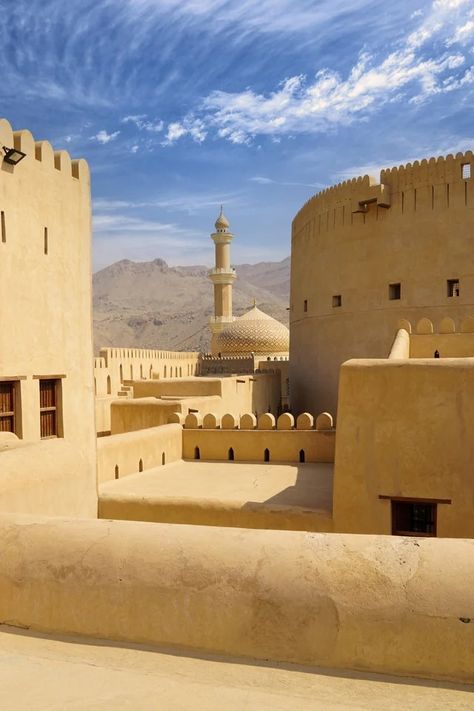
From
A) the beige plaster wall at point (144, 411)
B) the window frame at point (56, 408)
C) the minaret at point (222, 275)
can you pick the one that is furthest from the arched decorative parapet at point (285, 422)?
the minaret at point (222, 275)

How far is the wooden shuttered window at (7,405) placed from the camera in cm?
767

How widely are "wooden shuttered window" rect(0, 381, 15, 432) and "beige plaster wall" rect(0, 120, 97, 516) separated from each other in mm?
98

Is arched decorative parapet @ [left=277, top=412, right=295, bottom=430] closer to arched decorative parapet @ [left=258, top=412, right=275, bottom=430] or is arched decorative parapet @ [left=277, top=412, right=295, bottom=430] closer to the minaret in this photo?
arched decorative parapet @ [left=258, top=412, right=275, bottom=430]

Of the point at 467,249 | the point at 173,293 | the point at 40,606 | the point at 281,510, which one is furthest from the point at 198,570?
the point at 173,293

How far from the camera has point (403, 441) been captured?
696 cm

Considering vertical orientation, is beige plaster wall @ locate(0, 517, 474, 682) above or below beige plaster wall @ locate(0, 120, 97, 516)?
below

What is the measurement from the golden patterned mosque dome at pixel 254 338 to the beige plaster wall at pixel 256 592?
2914 cm

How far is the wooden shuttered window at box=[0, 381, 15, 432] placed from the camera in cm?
767

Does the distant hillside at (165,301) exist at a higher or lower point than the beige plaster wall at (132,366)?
higher

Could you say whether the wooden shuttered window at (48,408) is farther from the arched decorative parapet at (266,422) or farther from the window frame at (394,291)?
the window frame at (394,291)

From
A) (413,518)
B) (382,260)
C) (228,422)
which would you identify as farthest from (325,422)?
(382,260)

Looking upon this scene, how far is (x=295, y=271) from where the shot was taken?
2341 cm

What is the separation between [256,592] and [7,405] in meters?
5.49

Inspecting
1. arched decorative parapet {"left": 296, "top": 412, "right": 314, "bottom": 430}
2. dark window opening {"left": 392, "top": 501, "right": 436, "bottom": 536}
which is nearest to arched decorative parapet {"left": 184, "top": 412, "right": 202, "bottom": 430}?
arched decorative parapet {"left": 296, "top": 412, "right": 314, "bottom": 430}
